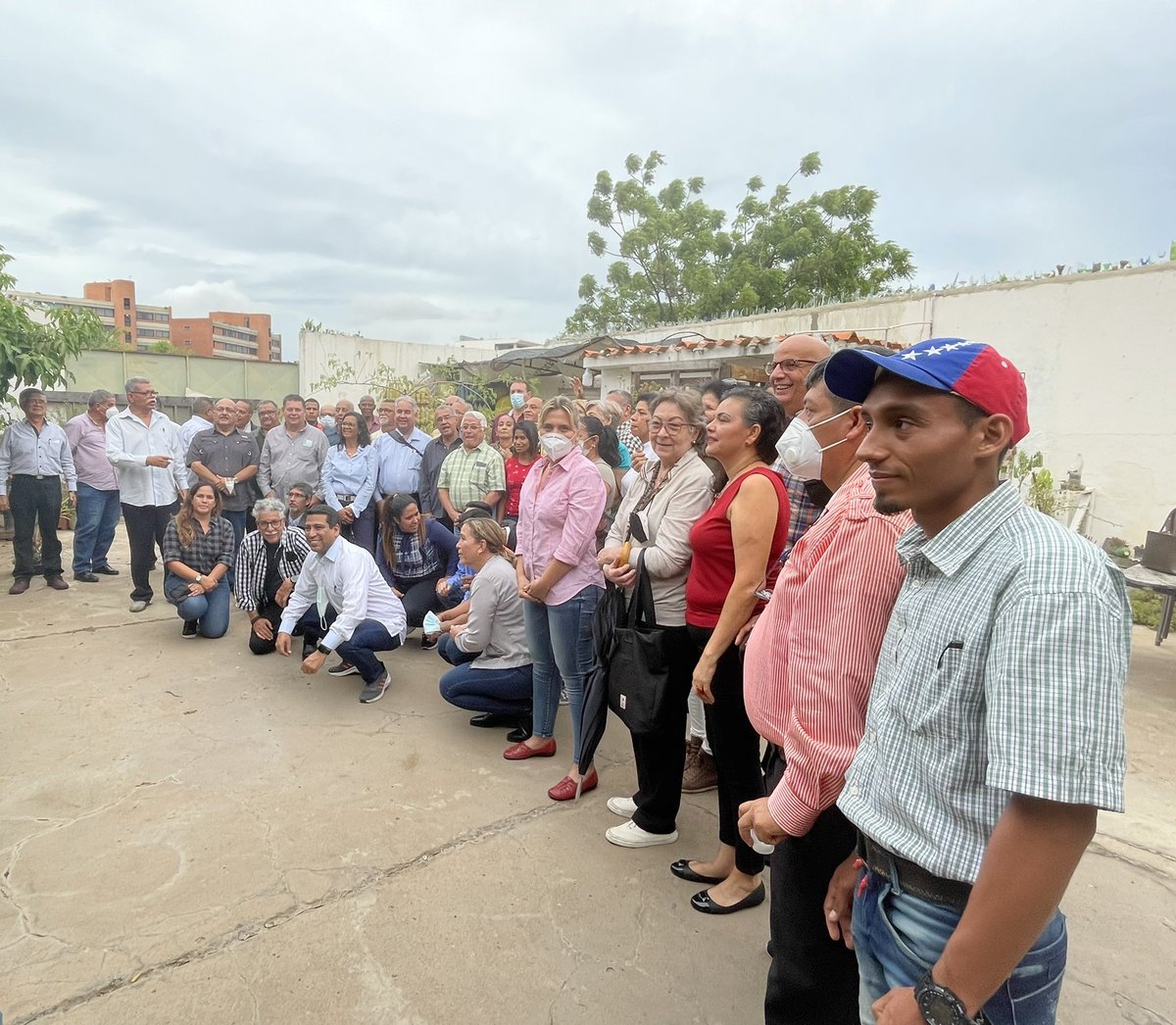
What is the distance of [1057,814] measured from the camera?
90cm

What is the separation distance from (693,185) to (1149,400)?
19.1 m

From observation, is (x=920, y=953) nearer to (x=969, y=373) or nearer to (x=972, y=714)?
(x=972, y=714)

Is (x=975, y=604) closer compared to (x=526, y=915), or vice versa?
(x=975, y=604)

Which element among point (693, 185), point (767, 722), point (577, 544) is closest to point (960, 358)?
point (767, 722)

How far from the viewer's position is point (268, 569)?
514 cm

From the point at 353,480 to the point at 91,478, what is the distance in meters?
2.89

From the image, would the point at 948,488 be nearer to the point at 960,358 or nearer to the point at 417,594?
the point at 960,358

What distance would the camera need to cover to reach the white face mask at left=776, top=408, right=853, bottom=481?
83.3 inches

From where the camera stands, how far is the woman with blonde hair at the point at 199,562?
5402mm

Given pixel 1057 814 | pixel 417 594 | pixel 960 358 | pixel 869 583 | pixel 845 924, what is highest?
pixel 960 358

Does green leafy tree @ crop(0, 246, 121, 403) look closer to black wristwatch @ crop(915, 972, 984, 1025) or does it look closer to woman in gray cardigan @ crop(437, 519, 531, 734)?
woman in gray cardigan @ crop(437, 519, 531, 734)

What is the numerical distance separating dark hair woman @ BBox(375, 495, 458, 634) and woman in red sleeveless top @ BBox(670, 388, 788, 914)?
10.6 feet

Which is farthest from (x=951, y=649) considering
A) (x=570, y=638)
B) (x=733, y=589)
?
(x=570, y=638)

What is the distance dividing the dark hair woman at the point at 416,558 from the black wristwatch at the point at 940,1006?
15.4 feet
